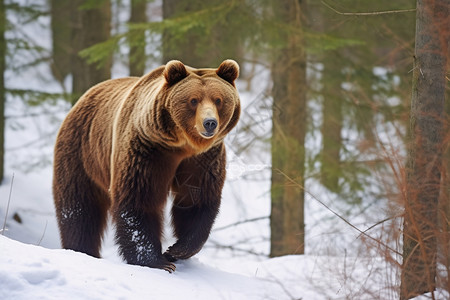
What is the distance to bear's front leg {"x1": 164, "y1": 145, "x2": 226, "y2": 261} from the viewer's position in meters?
5.48

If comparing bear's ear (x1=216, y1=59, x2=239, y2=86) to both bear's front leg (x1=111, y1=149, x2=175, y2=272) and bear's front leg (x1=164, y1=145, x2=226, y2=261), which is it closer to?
bear's front leg (x1=164, y1=145, x2=226, y2=261)

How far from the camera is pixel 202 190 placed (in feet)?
18.0

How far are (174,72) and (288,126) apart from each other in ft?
13.7

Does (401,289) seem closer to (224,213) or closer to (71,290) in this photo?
(71,290)

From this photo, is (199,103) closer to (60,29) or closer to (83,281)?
(83,281)

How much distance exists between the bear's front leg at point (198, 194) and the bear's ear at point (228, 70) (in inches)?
25.4

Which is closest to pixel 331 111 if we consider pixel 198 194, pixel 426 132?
pixel 198 194

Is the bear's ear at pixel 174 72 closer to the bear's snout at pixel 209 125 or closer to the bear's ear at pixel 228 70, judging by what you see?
the bear's ear at pixel 228 70

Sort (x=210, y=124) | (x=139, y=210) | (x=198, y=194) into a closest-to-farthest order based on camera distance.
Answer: (x=210, y=124) < (x=139, y=210) < (x=198, y=194)

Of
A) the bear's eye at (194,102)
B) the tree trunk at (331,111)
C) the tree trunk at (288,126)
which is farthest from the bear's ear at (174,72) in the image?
the tree trunk at (331,111)

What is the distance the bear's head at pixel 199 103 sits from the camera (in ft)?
15.9

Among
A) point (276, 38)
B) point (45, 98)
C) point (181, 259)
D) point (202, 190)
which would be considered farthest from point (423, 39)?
point (45, 98)

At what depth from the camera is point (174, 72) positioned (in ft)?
16.6

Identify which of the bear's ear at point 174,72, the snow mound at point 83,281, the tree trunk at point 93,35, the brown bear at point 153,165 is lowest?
the snow mound at point 83,281
